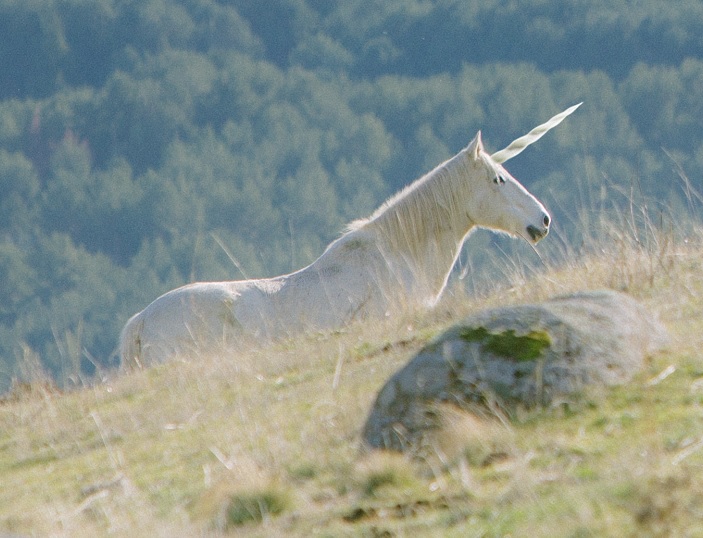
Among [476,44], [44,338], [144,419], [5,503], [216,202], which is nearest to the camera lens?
[5,503]

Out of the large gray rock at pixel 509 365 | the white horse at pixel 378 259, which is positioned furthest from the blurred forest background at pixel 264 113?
the large gray rock at pixel 509 365

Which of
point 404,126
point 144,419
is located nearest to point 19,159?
point 404,126

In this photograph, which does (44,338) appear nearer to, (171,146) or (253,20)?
(171,146)

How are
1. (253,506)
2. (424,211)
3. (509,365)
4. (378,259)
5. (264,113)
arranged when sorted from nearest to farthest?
(253,506), (509,365), (378,259), (424,211), (264,113)

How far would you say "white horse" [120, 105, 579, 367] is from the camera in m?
11.5

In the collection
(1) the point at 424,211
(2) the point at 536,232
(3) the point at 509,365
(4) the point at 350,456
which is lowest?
(2) the point at 536,232

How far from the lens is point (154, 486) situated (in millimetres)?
5746

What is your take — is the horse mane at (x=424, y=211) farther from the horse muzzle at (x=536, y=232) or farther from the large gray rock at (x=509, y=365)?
the large gray rock at (x=509, y=365)

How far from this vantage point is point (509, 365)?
533 centimetres

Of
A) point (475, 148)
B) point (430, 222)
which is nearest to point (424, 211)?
point (430, 222)

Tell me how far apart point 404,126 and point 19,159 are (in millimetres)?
38767

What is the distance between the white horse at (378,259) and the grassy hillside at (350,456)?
2.94 metres

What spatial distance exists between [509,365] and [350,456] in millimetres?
740

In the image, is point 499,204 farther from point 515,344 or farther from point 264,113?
point 264,113
